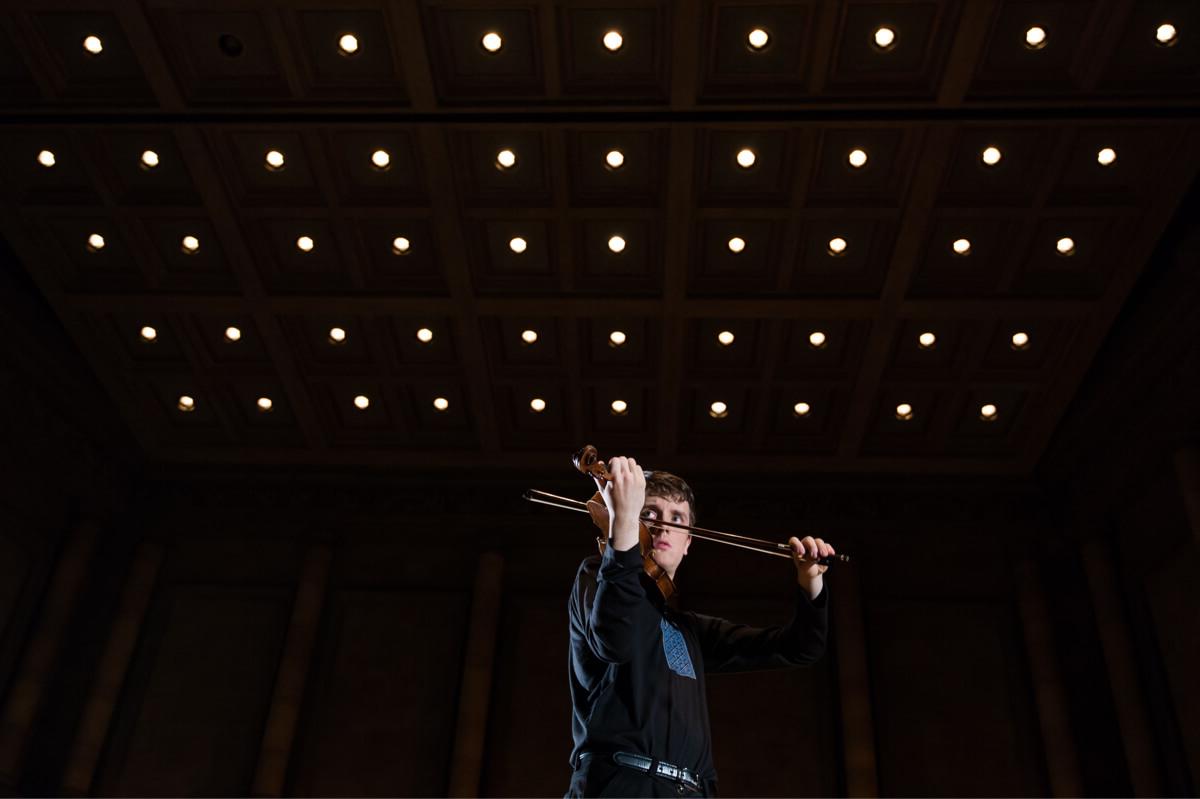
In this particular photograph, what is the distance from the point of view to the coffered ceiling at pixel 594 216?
28.5 feet

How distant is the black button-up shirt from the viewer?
3195 millimetres

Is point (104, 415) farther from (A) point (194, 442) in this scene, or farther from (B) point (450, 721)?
(B) point (450, 721)

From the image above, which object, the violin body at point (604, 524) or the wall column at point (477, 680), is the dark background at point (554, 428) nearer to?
the wall column at point (477, 680)

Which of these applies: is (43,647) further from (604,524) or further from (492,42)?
(604,524)

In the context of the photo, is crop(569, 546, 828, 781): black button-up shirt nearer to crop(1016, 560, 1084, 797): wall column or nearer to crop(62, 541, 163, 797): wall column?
crop(1016, 560, 1084, 797): wall column

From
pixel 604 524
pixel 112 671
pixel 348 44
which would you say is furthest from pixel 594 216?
pixel 112 671

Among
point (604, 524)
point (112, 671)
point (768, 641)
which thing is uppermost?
point (112, 671)

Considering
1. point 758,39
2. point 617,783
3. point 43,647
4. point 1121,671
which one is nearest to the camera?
point 617,783

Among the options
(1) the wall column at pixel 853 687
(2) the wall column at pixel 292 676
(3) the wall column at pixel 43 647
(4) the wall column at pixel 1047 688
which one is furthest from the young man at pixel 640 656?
(3) the wall column at pixel 43 647

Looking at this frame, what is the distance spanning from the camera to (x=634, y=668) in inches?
132

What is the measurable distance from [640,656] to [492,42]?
6.76 meters

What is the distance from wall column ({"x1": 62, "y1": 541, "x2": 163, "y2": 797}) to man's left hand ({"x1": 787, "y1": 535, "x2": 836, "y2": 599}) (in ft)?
30.4

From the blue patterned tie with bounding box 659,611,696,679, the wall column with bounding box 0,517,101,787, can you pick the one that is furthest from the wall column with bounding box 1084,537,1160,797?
the wall column with bounding box 0,517,101,787

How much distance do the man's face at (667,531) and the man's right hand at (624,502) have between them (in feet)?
1.42
